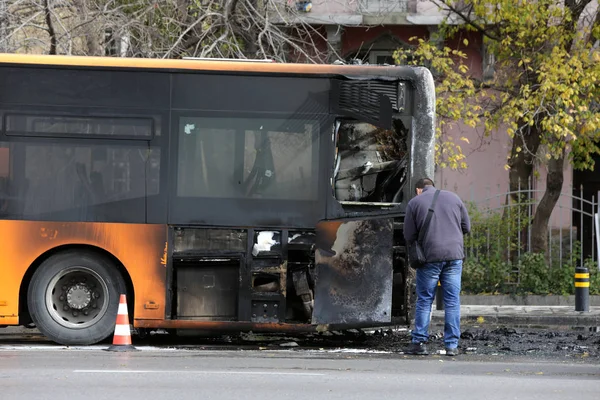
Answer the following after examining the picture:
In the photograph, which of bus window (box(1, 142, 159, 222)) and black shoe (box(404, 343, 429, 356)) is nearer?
black shoe (box(404, 343, 429, 356))

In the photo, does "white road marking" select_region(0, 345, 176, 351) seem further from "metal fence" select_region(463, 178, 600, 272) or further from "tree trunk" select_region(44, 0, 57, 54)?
"metal fence" select_region(463, 178, 600, 272)

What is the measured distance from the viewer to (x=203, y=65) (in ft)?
38.5

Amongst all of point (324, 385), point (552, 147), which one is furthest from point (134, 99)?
point (552, 147)

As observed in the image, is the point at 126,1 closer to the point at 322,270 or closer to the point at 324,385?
the point at 322,270

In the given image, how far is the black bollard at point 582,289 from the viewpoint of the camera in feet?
55.8

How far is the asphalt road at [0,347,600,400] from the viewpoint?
25.6ft

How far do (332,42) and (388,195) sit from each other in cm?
1378

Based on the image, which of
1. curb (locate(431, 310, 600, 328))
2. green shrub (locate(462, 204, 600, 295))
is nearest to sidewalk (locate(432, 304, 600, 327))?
curb (locate(431, 310, 600, 328))

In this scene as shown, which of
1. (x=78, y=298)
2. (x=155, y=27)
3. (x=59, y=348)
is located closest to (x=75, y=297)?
(x=78, y=298)

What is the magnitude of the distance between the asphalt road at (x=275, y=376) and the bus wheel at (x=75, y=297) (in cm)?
62

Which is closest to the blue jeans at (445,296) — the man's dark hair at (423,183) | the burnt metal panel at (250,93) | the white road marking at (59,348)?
the man's dark hair at (423,183)

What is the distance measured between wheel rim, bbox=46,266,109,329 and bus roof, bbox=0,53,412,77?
2.15 metres

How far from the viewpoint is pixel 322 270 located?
1145cm

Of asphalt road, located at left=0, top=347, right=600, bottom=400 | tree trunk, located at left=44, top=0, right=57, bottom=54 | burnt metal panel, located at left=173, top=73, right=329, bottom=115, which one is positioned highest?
tree trunk, located at left=44, top=0, right=57, bottom=54
